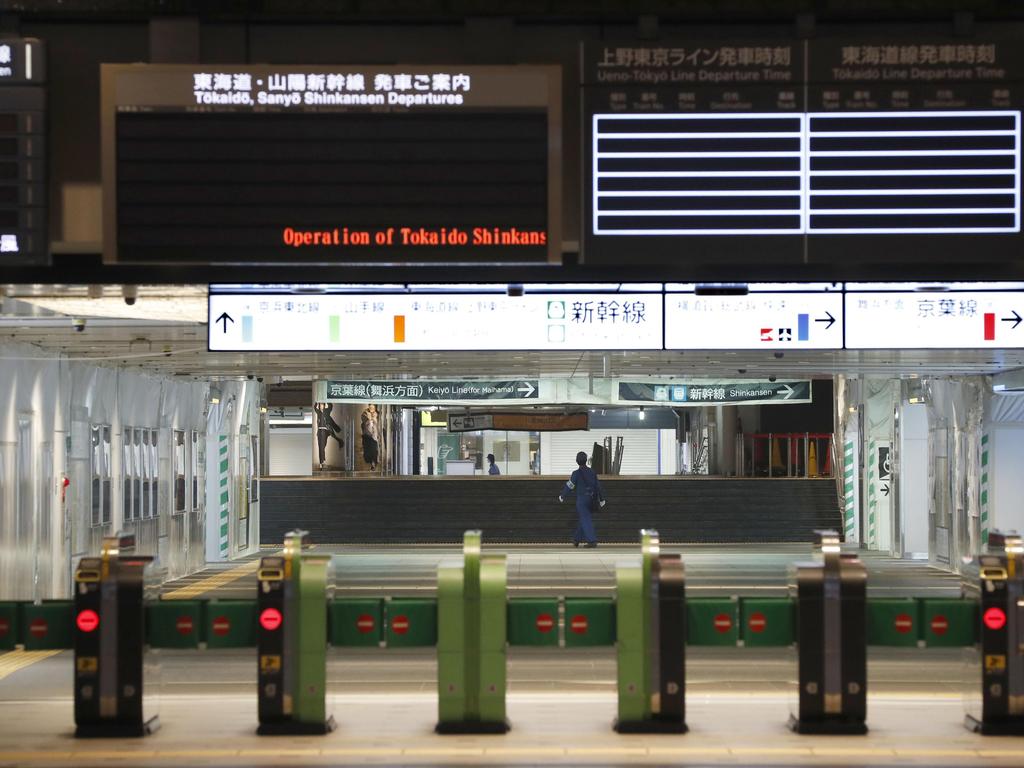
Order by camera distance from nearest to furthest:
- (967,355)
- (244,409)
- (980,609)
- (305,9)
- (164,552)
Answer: (305,9) < (980,609) < (967,355) < (164,552) < (244,409)

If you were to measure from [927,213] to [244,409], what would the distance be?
717 inches

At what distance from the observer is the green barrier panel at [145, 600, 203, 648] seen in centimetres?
859

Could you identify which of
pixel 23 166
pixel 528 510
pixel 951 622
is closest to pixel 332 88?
pixel 23 166

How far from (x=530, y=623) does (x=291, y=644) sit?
1.46m

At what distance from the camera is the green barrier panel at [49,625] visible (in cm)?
859

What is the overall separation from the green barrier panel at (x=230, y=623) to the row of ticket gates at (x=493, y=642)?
22 cm

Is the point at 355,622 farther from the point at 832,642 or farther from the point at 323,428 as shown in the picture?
the point at 323,428

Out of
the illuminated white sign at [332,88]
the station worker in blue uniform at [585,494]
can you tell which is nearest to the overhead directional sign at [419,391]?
the station worker in blue uniform at [585,494]

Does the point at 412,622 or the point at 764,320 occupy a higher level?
the point at 764,320

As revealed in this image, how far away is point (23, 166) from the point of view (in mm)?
6906

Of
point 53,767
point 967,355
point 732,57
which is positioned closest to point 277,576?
point 53,767

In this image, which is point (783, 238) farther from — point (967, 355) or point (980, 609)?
point (967, 355)

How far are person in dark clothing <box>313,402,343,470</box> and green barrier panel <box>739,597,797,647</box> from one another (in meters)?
28.5

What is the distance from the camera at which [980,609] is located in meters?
8.46
